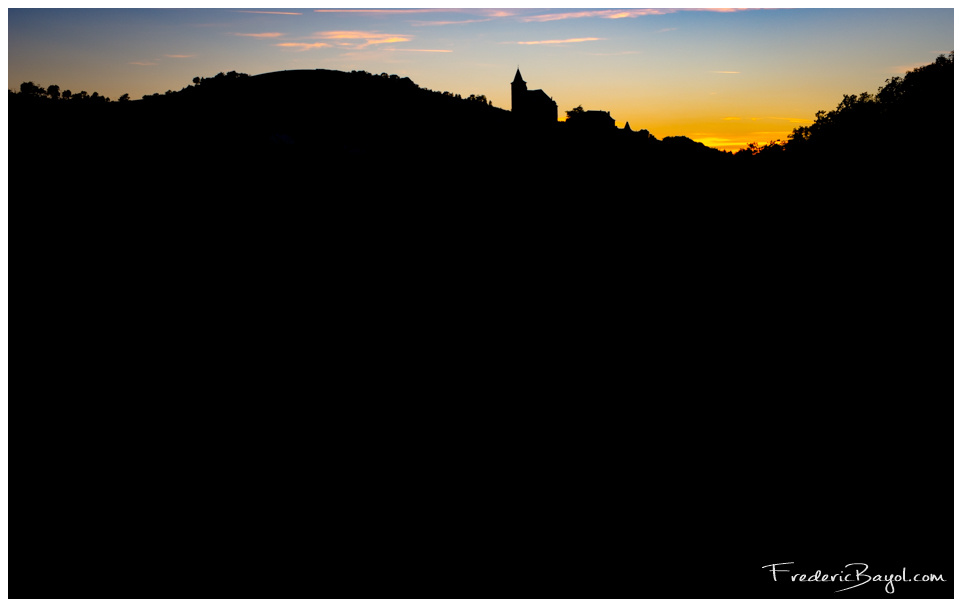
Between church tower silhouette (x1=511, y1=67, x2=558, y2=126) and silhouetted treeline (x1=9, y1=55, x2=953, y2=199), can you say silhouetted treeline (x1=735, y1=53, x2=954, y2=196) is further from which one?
church tower silhouette (x1=511, y1=67, x2=558, y2=126)

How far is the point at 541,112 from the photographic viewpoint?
4144cm

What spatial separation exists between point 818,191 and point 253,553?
23537mm

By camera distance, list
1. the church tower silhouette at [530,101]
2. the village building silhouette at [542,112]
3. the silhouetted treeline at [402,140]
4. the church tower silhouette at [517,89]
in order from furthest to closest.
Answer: the church tower silhouette at [517,89] < the church tower silhouette at [530,101] < the village building silhouette at [542,112] < the silhouetted treeline at [402,140]

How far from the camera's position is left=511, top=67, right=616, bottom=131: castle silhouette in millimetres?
30609

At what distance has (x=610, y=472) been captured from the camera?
8445 mm

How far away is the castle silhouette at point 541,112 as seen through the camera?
30609mm

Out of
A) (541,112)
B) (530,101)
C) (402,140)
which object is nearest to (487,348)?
(402,140)

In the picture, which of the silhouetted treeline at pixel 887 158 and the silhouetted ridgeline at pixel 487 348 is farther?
the silhouetted treeline at pixel 887 158

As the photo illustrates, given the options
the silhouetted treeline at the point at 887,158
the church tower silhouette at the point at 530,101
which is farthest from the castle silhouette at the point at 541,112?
the silhouetted treeline at the point at 887,158

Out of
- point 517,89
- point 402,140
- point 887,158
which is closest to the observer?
point 887,158

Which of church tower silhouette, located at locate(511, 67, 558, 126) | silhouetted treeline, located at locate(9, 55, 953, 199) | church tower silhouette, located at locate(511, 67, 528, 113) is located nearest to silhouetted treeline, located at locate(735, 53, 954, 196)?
silhouetted treeline, located at locate(9, 55, 953, 199)

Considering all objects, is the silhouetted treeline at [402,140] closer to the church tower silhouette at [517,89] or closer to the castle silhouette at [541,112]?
the castle silhouette at [541,112]

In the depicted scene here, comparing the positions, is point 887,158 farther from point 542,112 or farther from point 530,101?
point 530,101

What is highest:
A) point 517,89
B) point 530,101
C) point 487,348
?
point 517,89
